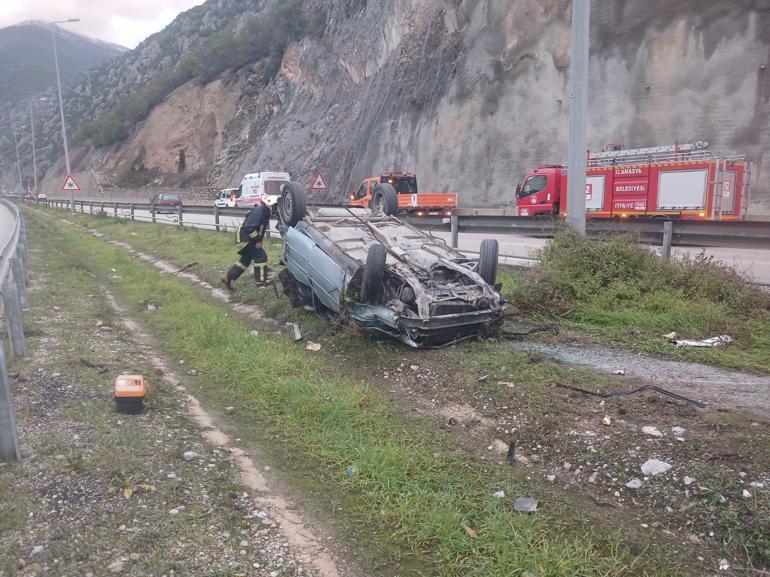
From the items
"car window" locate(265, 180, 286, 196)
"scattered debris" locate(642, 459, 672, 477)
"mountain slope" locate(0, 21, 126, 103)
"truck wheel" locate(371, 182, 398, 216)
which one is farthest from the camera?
"mountain slope" locate(0, 21, 126, 103)

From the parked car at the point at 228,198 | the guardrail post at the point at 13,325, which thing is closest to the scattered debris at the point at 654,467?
the guardrail post at the point at 13,325

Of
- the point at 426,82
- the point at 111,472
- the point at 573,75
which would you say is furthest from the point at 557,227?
the point at 426,82

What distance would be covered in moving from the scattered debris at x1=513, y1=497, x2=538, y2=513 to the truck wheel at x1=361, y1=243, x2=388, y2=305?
9.77 ft

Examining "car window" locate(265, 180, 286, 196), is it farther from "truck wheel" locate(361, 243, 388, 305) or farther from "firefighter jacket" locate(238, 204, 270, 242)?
"truck wheel" locate(361, 243, 388, 305)

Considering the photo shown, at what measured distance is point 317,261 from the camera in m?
6.73

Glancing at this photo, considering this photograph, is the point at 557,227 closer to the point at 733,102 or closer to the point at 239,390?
the point at 239,390

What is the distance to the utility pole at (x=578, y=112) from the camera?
802cm

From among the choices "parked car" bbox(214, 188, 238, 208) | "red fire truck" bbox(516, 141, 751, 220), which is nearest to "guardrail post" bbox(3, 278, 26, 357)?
"red fire truck" bbox(516, 141, 751, 220)

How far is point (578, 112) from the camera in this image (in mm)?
8133

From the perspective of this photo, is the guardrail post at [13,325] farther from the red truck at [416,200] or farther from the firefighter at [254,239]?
the red truck at [416,200]

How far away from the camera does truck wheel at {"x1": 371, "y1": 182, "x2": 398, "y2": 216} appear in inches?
337

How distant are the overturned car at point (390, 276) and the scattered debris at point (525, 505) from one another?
7.89ft

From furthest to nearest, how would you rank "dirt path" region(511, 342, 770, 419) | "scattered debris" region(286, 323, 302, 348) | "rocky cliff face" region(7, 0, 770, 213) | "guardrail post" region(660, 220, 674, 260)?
1. "rocky cliff face" region(7, 0, 770, 213)
2. "guardrail post" region(660, 220, 674, 260)
3. "scattered debris" region(286, 323, 302, 348)
4. "dirt path" region(511, 342, 770, 419)

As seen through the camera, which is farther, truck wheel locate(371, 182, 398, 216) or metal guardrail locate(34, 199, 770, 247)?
truck wheel locate(371, 182, 398, 216)
